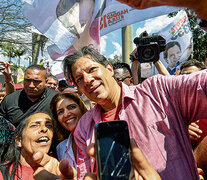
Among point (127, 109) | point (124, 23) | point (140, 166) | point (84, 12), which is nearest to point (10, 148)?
point (127, 109)

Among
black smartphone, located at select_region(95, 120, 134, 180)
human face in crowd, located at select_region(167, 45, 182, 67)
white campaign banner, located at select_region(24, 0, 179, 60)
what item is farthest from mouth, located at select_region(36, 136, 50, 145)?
human face in crowd, located at select_region(167, 45, 182, 67)

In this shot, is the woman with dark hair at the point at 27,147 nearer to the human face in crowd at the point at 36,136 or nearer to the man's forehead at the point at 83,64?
the human face in crowd at the point at 36,136

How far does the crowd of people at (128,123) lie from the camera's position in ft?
3.35

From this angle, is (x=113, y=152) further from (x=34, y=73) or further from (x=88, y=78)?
(x=34, y=73)

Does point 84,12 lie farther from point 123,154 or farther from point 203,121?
point 123,154

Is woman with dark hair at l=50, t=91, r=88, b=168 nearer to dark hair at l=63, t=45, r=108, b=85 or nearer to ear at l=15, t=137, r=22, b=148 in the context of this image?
ear at l=15, t=137, r=22, b=148

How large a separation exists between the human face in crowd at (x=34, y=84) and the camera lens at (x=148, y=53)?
1705 millimetres

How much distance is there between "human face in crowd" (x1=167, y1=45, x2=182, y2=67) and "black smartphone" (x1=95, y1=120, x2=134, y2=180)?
14.6 feet

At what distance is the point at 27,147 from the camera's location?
6.56 ft

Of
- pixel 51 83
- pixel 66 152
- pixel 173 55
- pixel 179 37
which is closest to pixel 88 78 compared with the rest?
pixel 66 152

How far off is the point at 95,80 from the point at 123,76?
1.77 metres

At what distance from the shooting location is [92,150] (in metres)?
0.63

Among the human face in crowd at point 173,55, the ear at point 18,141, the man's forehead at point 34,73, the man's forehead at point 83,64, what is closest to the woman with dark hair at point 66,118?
the ear at point 18,141

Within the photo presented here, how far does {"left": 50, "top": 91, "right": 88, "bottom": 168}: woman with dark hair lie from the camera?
209cm
